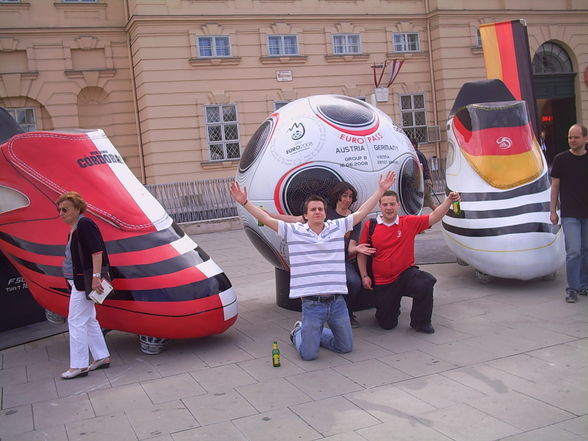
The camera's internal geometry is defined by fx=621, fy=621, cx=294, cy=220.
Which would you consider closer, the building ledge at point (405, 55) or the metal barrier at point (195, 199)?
the metal barrier at point (195, 199)

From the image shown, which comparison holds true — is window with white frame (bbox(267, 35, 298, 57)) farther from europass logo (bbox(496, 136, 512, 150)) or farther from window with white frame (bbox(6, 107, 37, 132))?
europass logo (bbox(496, 136, 512, 150))

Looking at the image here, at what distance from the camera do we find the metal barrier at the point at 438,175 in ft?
59.2

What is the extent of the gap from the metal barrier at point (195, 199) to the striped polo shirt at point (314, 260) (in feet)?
34.1

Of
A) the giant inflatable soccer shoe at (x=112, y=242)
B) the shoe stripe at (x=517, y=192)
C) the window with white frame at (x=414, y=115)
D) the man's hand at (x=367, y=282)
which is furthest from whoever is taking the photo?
the window with white frame at (x=414, y=115)

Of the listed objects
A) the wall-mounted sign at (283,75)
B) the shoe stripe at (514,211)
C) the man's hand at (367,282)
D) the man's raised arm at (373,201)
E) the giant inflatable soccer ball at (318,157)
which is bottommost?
the man's hand at (367,282)

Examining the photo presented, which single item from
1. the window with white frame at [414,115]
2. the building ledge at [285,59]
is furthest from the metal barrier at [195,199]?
the window with white frame at [414,115]

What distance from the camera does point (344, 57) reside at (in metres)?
21.2

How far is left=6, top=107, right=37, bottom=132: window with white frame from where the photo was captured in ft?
62.3

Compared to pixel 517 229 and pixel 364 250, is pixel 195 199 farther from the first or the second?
pixel 364 250

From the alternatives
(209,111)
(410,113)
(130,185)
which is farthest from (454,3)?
(130,185)

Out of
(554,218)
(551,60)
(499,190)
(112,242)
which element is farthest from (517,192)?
(551,60)

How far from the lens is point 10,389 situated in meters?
4.98

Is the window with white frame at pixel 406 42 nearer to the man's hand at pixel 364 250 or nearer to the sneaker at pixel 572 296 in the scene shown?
the sneaker at pixel 572 296

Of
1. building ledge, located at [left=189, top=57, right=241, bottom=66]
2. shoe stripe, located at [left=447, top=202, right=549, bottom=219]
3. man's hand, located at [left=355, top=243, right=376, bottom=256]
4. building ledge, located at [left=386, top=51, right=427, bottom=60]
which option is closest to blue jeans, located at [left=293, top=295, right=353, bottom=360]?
man's hand, located at [left=355, top=243, right=376, bottom=256]
